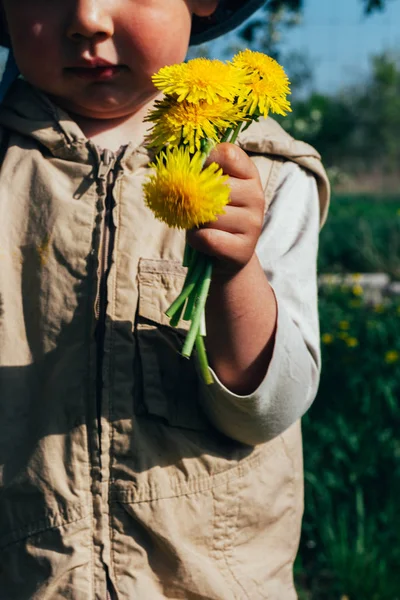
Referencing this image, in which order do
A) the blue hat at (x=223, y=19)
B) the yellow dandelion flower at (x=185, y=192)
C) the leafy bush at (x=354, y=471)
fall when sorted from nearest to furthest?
1. the yellow dandelion flower at (x=185, y=192)
2. the blue hat at (x=223, y=19)
3. the leafy bush at (x=354, y=471)

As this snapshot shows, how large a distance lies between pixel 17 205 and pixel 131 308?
1.02ft

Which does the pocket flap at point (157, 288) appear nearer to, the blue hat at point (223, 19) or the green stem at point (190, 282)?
the green stem at point (190, 282)

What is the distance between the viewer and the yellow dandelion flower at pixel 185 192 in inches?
46.9

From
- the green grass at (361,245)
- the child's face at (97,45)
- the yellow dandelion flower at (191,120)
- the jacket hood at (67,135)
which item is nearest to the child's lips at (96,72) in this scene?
the child's face at (97,45)

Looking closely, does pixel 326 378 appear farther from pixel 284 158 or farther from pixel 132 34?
pixel 132 34

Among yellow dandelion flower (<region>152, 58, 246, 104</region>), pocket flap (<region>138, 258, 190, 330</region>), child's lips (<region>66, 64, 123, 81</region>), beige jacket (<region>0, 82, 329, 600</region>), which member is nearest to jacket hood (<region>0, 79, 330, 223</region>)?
beige jacket (<region>0, 82, 329, 600</region>)

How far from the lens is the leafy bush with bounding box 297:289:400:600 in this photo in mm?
2840

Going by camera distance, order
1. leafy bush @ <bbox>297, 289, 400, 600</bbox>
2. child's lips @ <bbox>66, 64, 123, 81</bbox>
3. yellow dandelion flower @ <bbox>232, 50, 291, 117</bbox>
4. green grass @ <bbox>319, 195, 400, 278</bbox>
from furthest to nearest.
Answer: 1. green grass @ <bbox>319, 195, 400, 278</bbox>
2. leafy bush @ <bbox>297, 289, 400, 600</bbox>
3. child's lips @ <bbox>66, 64, 123, 81</bbox>
4. yellow dandelion flower @ <bbox>232, 50, 291, 117</bbox>

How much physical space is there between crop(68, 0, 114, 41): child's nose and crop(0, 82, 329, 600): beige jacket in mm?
202

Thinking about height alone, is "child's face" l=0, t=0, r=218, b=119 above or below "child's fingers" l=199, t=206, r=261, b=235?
above

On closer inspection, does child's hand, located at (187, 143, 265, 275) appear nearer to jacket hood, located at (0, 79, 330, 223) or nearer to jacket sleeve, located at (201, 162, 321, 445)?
jacket sleeve, located at (201, 162, 321, 445)

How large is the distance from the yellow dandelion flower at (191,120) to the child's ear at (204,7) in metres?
0.61

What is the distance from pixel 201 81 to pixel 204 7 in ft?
2.20

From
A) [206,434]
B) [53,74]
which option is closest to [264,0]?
[53,74]
